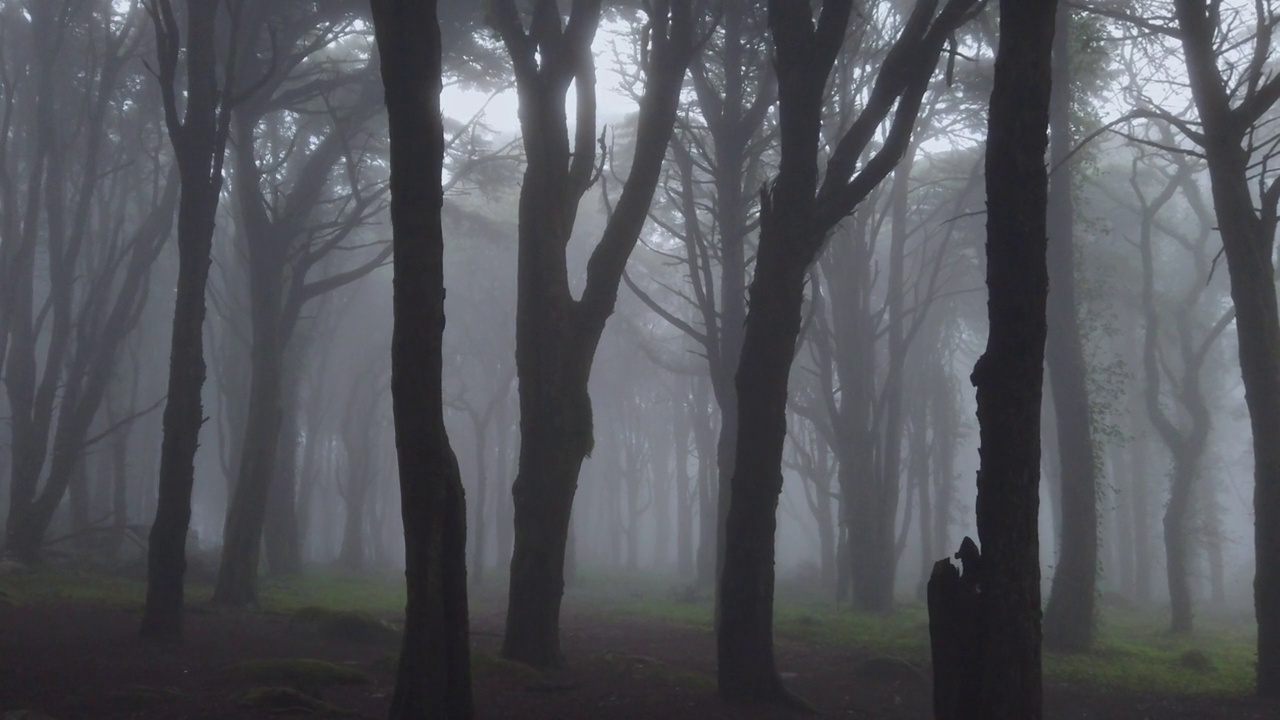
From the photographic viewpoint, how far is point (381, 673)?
8.34 m

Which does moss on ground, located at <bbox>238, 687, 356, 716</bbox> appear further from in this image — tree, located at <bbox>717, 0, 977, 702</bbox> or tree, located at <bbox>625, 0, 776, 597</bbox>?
tree, located at <bbox>625, 0, 776, 597</bbox>

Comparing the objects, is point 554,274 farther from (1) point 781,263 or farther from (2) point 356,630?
(2) point 356,630

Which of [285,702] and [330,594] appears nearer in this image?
[285,702]

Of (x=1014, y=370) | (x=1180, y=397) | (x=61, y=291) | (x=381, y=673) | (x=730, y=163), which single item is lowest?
(x=381, y=673)

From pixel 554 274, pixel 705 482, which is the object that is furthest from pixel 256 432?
pixel 705 482

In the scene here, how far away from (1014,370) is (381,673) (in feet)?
18.5

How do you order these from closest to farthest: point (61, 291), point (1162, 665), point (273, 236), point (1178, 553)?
point (1162, 665) → point (273, 236) → point (61, 291) → point (1178, 553)

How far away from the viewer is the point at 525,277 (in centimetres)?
955

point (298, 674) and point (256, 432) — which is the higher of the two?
point (256, 432)

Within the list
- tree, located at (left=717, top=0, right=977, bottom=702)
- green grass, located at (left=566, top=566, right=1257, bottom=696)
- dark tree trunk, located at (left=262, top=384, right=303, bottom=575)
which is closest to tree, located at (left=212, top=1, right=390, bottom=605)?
dark tree trunk, located at (left=262, top=384, right=303, bottom=575)

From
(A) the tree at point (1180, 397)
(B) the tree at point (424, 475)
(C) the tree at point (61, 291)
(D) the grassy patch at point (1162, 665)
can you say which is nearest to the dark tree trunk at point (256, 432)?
(C) the tree at point (61, 291)

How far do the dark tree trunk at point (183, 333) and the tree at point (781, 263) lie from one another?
5.06 metres

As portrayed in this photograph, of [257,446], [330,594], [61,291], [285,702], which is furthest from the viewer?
[330,594]

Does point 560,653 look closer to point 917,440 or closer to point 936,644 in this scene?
point 936,644
